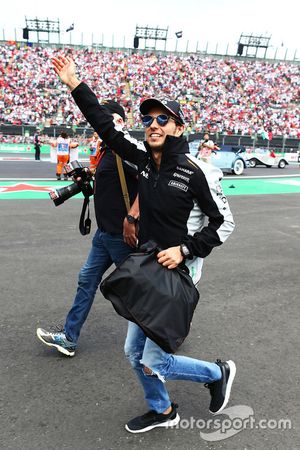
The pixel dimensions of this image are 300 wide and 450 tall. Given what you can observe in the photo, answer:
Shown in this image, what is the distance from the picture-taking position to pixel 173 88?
42344 mm

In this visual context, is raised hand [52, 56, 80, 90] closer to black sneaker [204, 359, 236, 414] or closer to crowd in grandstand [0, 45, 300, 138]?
black sneaker [204, 359, 236, 414]

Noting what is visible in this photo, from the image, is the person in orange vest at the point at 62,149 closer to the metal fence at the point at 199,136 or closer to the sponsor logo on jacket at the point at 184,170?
the sponsor logo on jacket at the point at 184,170

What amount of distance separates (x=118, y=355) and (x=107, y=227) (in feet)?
3.65

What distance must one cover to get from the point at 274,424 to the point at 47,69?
142 feet

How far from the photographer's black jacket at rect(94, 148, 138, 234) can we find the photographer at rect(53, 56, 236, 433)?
1.71ft

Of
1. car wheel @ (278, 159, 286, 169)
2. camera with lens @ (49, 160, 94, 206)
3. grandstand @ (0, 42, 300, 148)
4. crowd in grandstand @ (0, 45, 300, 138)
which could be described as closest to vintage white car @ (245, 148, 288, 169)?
car wheel @ (278, 159, 286, 169)

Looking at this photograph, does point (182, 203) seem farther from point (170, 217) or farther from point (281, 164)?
point (281, 164)

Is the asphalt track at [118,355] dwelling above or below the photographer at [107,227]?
below

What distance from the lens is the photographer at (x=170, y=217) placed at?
92.0 inches

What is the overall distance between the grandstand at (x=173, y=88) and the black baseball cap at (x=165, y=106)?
28530mm

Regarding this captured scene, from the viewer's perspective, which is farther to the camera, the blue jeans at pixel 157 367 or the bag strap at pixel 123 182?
the bag strap at pixel 123 182

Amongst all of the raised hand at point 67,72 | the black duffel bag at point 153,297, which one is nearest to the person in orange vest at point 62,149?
the raised hand at point 67,72

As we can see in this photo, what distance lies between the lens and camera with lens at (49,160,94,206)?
11.1 feet

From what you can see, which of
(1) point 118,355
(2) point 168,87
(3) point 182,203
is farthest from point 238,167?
(2) point 168,87
